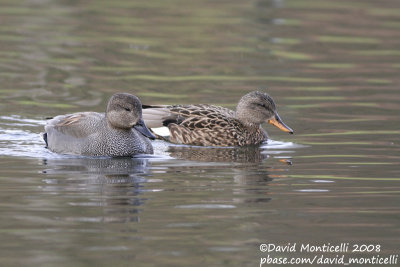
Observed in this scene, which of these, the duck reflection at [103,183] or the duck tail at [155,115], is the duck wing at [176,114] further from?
the duck reflection at [103,183]

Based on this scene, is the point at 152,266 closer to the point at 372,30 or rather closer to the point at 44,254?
the point at 44,254

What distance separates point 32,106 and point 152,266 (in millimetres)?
8796

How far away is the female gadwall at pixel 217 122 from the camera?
13523 mm

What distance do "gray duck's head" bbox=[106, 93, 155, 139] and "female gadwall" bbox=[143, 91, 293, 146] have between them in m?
1.39

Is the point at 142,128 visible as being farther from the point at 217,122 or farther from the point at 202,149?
the point at 217,122

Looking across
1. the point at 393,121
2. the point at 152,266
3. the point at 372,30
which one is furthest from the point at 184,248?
the point at 372,30

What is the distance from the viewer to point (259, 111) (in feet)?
45.1

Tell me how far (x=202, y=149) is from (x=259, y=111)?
111 centimetres

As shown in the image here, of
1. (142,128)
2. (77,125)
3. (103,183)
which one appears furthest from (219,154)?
(103,183)

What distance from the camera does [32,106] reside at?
15.7m

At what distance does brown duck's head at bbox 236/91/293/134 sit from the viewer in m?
13.7

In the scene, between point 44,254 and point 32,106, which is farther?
point 32,106

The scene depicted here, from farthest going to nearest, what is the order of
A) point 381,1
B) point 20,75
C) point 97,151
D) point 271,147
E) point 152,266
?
point 381,1
point 20,75
point 271,147
point 97,151
point 152,266

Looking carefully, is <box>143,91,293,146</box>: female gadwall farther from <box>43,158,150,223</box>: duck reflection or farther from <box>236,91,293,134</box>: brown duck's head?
<box>43,158,150,223</box>: duck reflection
